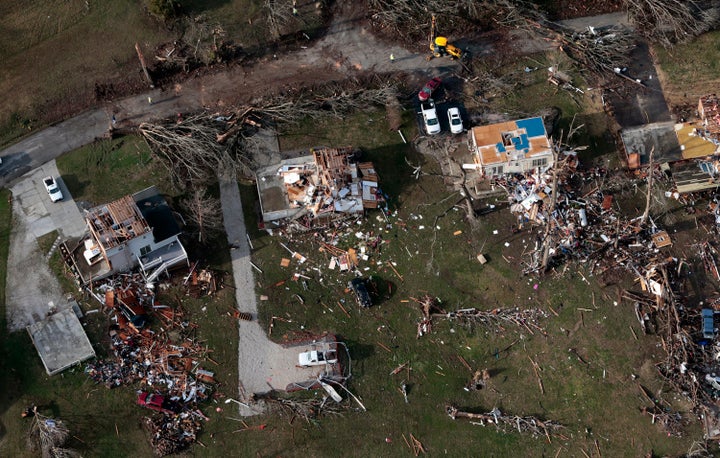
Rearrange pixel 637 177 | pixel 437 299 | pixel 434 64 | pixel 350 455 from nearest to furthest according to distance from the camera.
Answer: pixel 350 455 → pixel 437 299 → pixel 637 177 → pixel 434 64

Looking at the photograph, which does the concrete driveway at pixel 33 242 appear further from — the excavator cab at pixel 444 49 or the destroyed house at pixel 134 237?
the excavator cab at pixel 444 49

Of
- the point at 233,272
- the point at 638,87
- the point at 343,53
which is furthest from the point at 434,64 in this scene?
the point at 233,272

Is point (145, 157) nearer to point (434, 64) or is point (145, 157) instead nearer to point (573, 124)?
point (434, 64)

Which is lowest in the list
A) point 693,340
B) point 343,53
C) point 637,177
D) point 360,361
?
point 693,340

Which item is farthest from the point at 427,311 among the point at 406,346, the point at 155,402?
the point at 155,402

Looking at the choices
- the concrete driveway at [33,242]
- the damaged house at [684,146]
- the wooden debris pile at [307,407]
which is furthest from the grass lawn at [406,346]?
the damaged house at [684,146]

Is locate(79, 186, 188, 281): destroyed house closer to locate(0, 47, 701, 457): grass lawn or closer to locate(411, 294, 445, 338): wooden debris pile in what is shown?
locate(0, 47, 701, 457): grass lawn
